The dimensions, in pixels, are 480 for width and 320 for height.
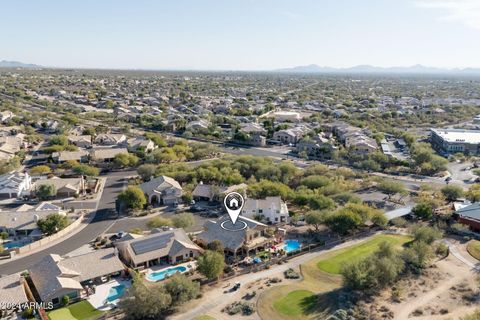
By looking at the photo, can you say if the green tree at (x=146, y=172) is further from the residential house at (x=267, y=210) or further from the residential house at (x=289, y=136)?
the residential house at (x=289, y=136)

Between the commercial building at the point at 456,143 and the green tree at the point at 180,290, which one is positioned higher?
the commercial building at the point at 456,143

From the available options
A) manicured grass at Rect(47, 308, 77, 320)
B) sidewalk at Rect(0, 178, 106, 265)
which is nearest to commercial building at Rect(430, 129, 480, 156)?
sidewalk at Rect(0, 178, 106, 265)

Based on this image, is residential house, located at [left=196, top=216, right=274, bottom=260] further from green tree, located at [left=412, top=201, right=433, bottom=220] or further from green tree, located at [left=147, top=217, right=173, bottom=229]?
green tree, located at [left=412, top=201, right=433, bottom=220]

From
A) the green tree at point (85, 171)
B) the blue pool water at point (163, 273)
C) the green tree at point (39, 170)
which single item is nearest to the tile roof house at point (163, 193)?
the green tree at point (85, 171)

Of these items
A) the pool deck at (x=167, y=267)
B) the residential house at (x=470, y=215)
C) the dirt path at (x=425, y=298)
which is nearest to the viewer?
the dirt path at (x=425, y=298)

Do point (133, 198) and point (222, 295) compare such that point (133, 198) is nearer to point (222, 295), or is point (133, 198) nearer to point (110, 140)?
point (222, 295)

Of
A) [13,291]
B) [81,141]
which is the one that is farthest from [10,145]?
[13,291]
